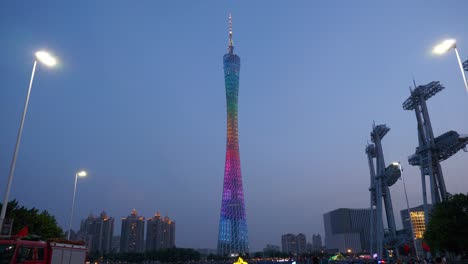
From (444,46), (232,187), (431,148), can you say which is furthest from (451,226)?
(232,187)

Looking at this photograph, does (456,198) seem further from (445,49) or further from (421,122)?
(445,49)

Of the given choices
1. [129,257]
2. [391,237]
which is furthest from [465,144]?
[129,257]

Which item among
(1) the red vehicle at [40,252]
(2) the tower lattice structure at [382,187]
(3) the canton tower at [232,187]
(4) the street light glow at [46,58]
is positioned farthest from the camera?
(3) the canton tower at [232,187]

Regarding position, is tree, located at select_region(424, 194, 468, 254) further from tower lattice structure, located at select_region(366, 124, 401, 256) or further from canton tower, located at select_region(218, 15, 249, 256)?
canton tower, located at select_region(218, 15, 249, 256)

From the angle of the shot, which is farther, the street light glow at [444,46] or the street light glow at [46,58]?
the street light glow at [444,46]

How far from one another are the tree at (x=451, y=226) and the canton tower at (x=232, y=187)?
5647cm

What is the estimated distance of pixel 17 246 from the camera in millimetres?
16891

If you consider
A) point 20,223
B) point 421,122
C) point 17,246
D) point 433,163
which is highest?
point 421,122

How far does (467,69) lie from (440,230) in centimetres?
2488

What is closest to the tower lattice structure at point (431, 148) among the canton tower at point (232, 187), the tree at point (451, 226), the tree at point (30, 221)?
the tree at point (451, 226)

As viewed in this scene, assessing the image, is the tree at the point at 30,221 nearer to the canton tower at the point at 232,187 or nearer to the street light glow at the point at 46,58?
the street light glow at the point at 46,58

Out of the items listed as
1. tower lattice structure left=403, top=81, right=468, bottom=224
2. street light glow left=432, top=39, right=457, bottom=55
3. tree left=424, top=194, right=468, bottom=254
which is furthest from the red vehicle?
tower lattice structure left=403, top=81, right=468, bottom=224

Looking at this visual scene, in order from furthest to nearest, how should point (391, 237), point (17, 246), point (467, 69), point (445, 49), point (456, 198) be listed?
1. point (391, 237)
2. point (467, 69)
3. point (456, 198)
4. point (445, 49)
5. point (17, 246)

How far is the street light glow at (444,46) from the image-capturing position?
21438mm
